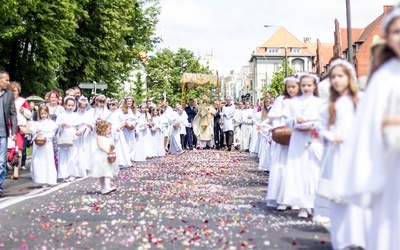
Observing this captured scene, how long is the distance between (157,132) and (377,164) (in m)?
25.9

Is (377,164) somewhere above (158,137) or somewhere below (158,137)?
above

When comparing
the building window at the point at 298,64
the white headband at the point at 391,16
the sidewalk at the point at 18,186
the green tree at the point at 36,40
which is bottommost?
the sidewalk at the point at 18,186

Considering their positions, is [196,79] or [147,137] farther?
[196,79]

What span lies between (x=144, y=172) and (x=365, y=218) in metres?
13.3

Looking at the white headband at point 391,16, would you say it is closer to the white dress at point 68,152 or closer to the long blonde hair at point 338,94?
the long blonde hair at point 338,94

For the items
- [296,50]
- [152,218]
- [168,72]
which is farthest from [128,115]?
[296,50]

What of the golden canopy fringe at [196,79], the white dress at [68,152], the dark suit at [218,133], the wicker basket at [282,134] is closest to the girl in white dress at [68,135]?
the white dress at [68,152]

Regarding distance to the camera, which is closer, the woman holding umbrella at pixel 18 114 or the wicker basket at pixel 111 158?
the wicker basket at pixel 111 158

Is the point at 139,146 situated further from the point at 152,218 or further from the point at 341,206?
the point at 341,206

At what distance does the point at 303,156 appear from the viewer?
1062 cm

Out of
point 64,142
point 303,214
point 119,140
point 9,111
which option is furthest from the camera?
point 119,140

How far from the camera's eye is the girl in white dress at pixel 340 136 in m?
7.10

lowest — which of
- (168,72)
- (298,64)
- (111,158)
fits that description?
(111,158)

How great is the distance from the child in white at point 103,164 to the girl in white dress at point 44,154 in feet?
6.85
